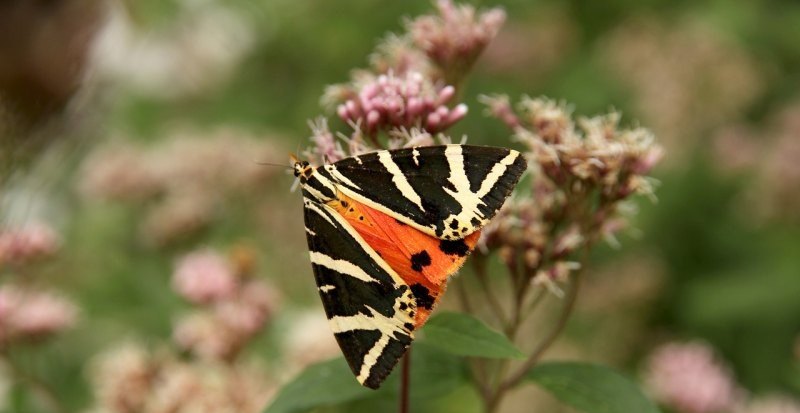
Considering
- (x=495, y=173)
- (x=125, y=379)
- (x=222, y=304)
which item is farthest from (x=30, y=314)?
(x=495, y=173)

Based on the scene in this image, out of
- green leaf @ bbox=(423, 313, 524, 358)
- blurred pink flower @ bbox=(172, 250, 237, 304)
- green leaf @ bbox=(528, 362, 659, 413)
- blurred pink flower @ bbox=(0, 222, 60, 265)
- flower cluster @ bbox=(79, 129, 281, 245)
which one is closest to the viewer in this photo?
green leaf @ bbox=(423, 313, 524, 358)

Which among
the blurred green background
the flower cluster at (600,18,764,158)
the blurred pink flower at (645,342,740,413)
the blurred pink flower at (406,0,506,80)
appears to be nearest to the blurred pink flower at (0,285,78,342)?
the blurred green background

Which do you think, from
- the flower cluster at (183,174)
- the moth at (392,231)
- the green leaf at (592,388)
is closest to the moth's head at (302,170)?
the moth at (392,231)

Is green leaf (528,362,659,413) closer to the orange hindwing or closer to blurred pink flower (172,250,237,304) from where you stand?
the orange hindwing

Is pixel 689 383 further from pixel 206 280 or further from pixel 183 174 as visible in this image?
pixel 183 174

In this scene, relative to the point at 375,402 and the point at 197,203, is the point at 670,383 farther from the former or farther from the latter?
the point at 197,203

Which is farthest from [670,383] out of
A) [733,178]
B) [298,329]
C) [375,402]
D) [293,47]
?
[293,47]
